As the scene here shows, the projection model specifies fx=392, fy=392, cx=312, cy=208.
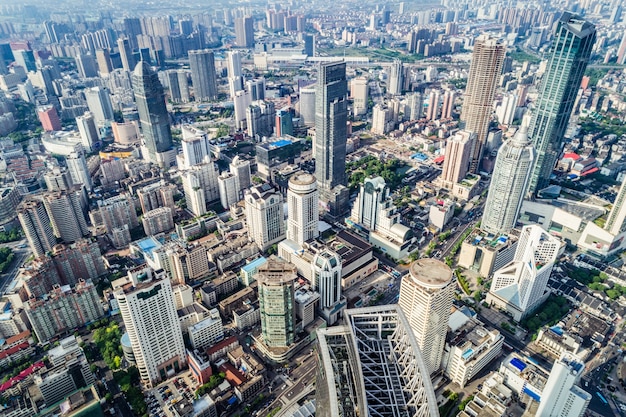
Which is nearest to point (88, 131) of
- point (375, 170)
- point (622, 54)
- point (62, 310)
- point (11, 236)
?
point (11, 236)

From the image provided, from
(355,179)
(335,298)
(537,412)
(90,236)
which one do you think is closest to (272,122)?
(355,179)

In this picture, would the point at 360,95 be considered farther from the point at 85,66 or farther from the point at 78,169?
the point at 85,66

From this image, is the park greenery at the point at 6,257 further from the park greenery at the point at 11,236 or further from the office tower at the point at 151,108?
the office tower at the point at 151,108

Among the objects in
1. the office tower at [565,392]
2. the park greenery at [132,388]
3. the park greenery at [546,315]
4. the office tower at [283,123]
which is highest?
the office tower at [283,123]

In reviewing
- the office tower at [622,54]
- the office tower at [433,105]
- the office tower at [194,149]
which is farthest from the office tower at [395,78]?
the office tower at [622,54]

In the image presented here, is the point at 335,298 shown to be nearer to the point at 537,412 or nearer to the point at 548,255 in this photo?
the point at 537,412

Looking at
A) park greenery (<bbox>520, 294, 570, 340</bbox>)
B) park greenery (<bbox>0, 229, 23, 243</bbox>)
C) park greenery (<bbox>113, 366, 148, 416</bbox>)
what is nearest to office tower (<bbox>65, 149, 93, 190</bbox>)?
park greenery (<bbox>0, 229, 23, 243</bbox>)
